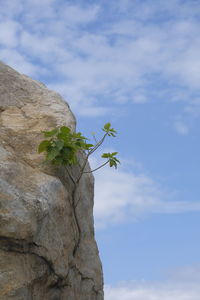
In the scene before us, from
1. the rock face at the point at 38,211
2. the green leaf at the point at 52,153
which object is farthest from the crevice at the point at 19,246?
the green leaf at the point at 52,153

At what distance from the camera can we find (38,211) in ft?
24.5

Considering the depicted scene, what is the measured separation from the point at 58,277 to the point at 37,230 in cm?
102

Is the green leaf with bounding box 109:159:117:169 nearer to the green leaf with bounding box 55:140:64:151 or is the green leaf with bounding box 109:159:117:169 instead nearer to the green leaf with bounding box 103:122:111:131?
the green leaf with bounding box 103:122:111:131

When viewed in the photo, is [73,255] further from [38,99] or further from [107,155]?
[38,99]

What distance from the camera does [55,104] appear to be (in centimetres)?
997

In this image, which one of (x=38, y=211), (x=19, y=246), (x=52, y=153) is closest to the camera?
(x=19, y=246)

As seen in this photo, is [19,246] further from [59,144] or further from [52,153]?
[59,144]

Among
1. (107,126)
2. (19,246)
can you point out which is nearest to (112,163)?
(107,126)

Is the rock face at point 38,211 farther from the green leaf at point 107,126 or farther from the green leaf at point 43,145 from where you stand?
the green leaf at point 107,126

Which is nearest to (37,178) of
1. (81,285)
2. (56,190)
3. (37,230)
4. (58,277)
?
(56,190)

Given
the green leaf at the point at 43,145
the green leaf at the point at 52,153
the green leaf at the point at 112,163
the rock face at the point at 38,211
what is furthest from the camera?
the green leaf at the point at 112,163

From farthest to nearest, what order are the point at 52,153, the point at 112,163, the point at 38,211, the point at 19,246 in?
the point at 112,163 < the point at 52,153 < the point at 38,211 < the point at 19,246

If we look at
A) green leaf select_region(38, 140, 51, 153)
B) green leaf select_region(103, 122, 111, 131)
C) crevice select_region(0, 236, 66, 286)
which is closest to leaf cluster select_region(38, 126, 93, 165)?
green leaf select_region(38, 140, 51, 153)

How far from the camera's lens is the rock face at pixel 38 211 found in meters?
7.21
